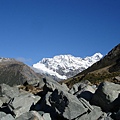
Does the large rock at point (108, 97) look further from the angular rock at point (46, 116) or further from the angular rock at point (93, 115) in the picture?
the angular rock at point (46, 116)

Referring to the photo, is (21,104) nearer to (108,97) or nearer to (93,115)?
(93,115)

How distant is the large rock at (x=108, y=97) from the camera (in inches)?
1024

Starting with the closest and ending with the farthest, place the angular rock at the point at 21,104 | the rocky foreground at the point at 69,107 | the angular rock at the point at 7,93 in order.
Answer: the rocky foreground at the point at 69,107, the angular rock at the point at 21,104, the angular rock at the point at 7,93

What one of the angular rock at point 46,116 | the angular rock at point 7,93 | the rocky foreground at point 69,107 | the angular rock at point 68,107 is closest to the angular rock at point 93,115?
the rocky foreground at point 69,107

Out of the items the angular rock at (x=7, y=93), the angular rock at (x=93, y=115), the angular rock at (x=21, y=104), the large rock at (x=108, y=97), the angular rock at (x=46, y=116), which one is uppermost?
the angular rock at (x=7, y=93)

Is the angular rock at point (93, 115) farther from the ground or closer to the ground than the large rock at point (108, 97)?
closer to the ground

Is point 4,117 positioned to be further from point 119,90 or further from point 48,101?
point 119,90

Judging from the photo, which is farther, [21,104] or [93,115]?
[21,104]

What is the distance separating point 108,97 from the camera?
26.2m

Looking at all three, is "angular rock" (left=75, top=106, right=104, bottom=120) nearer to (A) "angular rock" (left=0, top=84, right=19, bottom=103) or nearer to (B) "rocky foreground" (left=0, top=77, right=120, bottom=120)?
(B) "rocky foreground" (left=0, top=77, right=120, bottom=120)

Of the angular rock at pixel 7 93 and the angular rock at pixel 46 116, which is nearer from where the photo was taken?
the angular rock at pixel 46 116

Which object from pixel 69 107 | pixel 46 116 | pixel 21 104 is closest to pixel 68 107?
pixel 69 107

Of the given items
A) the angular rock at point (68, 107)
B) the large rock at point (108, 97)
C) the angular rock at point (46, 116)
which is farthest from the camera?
the large rock at point (108, 97)

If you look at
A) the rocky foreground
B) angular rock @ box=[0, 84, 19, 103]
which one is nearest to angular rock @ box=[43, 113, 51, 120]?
the rocky foreground
